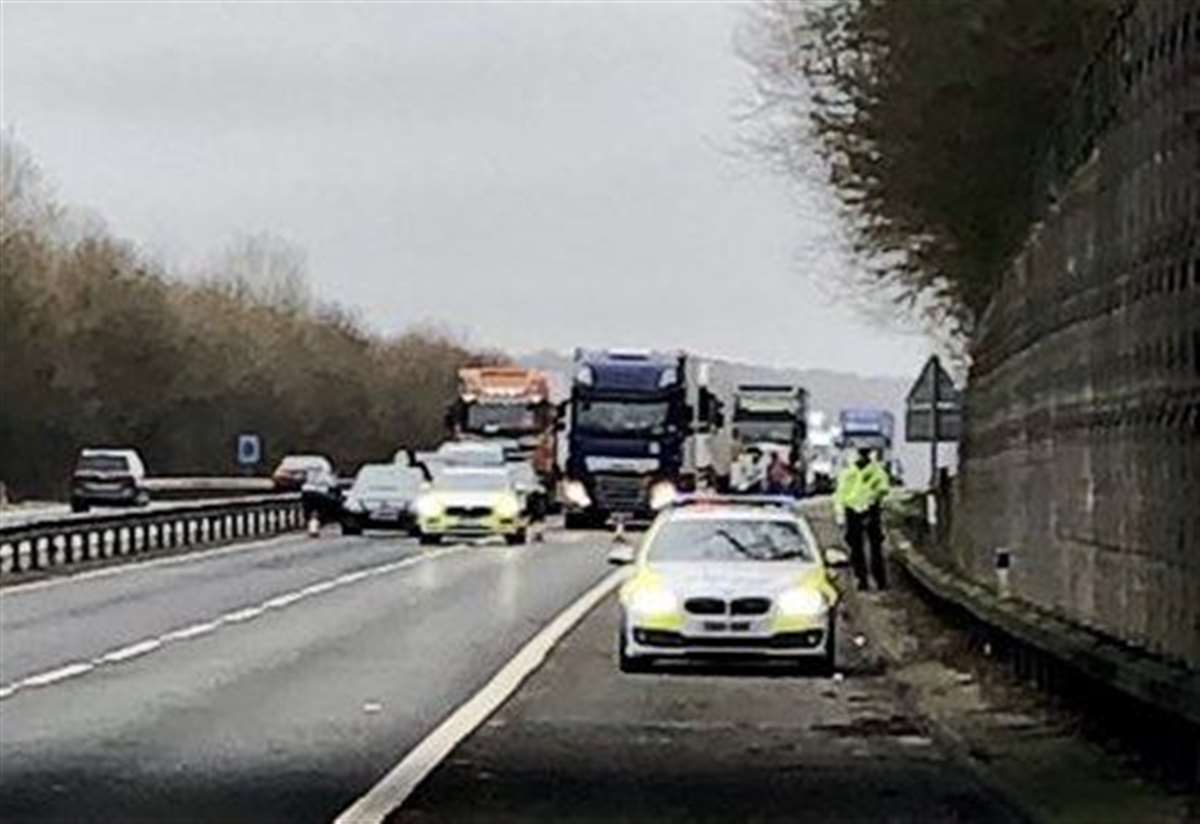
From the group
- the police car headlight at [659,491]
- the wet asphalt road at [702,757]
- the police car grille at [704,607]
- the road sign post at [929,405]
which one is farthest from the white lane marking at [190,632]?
the police car headlight at [659,491]

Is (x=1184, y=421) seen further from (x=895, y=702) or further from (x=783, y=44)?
(x=783, y=44)

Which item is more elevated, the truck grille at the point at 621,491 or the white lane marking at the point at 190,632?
the truck grille at the point at 621,491

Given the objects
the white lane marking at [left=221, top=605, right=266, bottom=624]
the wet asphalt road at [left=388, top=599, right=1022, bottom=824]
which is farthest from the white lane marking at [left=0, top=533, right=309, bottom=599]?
Result: the wet asphalt road at [left=388, top=599, right=1022, bottom=824]

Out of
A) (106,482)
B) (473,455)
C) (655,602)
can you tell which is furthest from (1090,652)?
(106,482)

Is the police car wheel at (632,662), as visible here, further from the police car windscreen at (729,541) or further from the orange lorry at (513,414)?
the orange lorry at (513,414)

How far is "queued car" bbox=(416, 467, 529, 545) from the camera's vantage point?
64.9 meters

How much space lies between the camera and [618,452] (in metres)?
71.6

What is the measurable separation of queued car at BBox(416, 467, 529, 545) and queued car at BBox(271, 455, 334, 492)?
62.1ft

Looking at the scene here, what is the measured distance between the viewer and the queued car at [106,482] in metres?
84.5

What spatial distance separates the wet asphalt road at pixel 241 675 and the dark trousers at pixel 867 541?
3746mm

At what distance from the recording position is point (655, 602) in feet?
92.9

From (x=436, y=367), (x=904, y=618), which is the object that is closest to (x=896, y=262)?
(x=904, y=618)

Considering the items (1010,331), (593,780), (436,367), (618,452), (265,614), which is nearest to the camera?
(593,780)

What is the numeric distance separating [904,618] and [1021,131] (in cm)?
722
